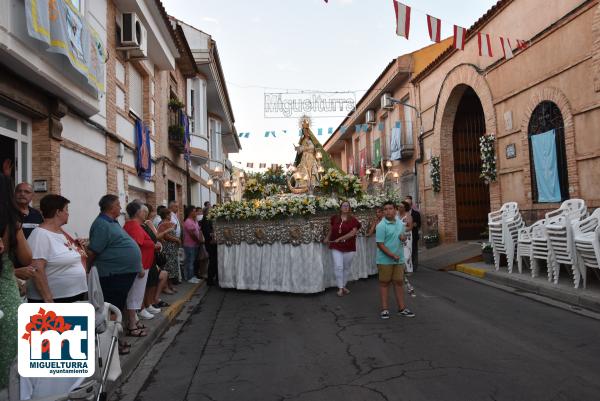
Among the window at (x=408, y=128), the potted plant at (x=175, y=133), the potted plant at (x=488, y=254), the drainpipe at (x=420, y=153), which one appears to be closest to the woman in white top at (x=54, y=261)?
the potted plant at (x=488, y=254)

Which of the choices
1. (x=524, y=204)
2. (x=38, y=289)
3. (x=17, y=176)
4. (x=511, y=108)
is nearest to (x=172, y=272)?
A: (x=17, y=176)

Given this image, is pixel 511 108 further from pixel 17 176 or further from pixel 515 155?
pixel 17 176

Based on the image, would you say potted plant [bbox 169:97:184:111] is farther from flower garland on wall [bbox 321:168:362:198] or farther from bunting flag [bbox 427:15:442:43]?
bunting flag [bbox 427:15:442:43]

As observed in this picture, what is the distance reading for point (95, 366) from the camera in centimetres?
296

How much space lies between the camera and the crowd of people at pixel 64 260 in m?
2.88

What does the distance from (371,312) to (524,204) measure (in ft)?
23.7

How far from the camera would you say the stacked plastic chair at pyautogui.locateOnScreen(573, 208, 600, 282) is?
745 cm

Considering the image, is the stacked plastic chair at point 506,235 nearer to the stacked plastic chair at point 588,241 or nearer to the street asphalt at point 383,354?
the stacked plastic chair at point 588,241

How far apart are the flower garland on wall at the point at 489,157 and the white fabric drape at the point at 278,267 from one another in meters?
5.94

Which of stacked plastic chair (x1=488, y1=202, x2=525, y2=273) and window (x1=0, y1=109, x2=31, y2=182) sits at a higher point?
window (x1=0, y1=109, x2=31, y2=182)

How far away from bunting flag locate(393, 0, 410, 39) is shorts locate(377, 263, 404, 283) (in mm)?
4416

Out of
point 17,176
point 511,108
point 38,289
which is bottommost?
point 38,289

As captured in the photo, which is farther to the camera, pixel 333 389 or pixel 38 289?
pixel 333 389

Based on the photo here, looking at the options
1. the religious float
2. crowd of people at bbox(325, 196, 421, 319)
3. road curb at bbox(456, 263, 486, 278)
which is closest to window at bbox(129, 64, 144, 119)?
the religious float
